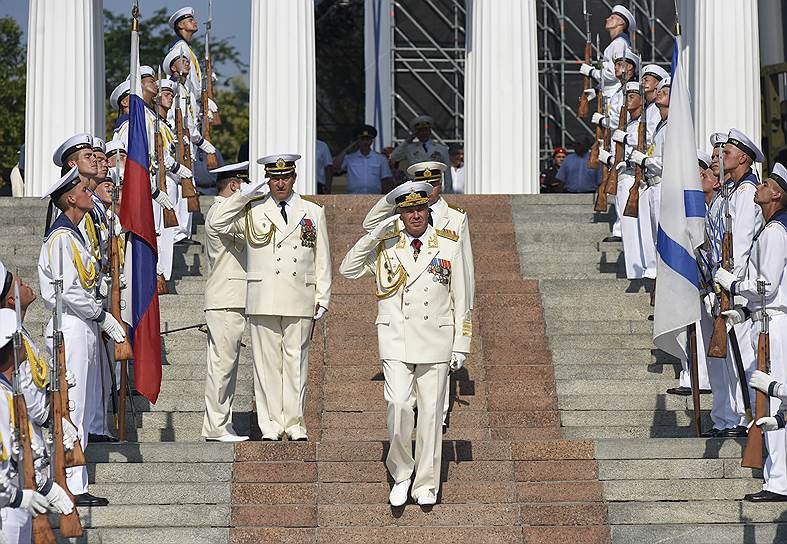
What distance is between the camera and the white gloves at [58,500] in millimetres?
11414

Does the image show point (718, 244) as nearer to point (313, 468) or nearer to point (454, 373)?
point (454, 373)

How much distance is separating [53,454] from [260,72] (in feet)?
38.7

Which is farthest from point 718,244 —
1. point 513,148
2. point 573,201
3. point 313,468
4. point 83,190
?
point 513,148

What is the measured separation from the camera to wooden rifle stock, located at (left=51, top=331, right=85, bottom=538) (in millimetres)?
12180

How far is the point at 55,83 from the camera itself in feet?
77.0

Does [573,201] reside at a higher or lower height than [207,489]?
higher

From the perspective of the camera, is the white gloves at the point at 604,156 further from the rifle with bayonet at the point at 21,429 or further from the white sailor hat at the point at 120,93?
the rifle with bayonet at the point at 21,429

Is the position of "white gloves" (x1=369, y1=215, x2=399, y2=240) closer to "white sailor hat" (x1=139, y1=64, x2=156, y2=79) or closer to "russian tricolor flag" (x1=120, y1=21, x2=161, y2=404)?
"russian tricolor flag" (x1=120, y1=21, x2=161, y2=404)

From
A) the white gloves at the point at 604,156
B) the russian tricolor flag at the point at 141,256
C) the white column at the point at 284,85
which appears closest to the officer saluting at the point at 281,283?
the russian tricolor flag at the point at 141,256

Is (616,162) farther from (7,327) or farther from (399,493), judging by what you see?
(7,327)

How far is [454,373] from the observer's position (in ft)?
54.9

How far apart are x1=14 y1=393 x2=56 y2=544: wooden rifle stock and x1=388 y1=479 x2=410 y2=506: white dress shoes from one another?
321 centimetres

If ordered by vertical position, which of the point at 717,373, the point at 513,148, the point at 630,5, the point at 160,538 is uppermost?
the point at 630,5

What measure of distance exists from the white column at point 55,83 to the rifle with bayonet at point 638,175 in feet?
26.2
